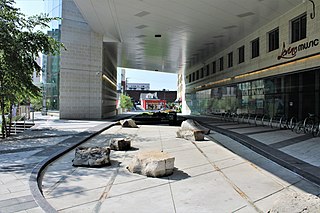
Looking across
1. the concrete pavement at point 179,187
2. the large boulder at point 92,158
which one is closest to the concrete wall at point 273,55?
the concrete pavement at point 179,187

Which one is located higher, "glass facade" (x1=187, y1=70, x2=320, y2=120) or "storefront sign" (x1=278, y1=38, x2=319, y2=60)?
"storefront sign" (x1=278, y1=38, x2=319, y2=60)

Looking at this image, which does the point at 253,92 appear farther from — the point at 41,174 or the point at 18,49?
the point at 41,174

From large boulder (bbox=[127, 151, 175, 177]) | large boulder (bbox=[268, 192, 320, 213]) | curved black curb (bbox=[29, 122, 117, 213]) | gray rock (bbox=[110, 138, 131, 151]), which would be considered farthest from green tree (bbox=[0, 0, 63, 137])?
large boulder (bbox=[268, 192, 320, 213])

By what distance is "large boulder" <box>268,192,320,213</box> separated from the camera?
2939 mm

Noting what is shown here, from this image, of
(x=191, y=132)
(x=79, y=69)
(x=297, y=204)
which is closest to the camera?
(x=297, y=204)

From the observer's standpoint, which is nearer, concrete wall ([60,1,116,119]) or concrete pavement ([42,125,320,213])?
concrete pavement ([42,125,320,213])

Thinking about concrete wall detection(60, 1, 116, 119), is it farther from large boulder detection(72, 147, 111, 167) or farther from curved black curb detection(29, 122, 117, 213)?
large boulder detection(72, 147, 111, 167)

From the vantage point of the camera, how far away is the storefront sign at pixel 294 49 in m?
13.0

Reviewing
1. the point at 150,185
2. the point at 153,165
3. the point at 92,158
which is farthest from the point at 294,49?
the point at 150,185

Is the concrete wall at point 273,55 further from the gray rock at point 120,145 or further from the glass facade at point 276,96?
the gray rock at point 120,145

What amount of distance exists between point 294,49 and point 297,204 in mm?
13290

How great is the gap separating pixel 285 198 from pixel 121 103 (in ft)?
161

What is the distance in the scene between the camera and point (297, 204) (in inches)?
120

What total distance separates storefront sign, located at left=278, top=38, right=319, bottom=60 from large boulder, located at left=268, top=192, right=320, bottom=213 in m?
11.7
